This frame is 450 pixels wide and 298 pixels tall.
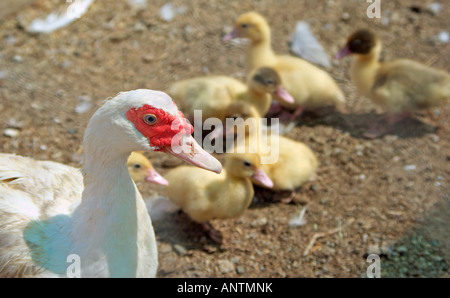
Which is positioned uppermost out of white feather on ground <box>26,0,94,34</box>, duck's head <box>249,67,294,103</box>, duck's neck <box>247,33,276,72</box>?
white feather on ground <box>26,0,94,34</box>

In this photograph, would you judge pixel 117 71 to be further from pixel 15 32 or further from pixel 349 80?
pixel 349 80

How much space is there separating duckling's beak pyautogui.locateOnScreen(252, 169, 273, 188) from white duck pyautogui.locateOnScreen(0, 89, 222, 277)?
1.15 meters

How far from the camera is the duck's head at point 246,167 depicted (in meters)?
3.87

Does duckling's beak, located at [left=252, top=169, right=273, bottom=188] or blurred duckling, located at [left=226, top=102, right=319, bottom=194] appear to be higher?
blurred duckling, located at [left=226, top=102, right=319, bottom=194]

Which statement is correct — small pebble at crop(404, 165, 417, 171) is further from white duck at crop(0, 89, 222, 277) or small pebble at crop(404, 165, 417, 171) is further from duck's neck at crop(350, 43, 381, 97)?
white duck at crop(0, 89, 222, 277)

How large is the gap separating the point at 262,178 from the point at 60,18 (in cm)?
324

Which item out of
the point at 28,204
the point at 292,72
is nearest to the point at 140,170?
the point at 28,204

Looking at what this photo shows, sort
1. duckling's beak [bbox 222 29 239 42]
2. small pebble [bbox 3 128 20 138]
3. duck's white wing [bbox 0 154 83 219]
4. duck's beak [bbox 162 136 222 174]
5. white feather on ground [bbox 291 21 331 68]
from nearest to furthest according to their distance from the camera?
1. duck's beak [bbox 162 136 222 174]
2. duck's white wing [bbox 0 154 83 219]
3. small pebble [bbox 3 128 20 138]
4. duckling's beak [bbox 222 29 239 42]
5. white feather on ground [bbox 291 21 331 68]

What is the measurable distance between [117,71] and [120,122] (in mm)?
2957

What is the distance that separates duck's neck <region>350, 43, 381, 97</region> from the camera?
492 centimetres

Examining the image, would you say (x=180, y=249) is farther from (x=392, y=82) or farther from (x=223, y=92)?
(x=392, y=82)

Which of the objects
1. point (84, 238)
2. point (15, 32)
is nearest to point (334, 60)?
point (15, 32)

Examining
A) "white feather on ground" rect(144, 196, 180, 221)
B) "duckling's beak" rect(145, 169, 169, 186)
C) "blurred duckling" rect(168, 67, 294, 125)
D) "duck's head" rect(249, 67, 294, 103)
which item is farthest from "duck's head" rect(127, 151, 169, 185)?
"duck's head" rect(249, 67, 294, 103)

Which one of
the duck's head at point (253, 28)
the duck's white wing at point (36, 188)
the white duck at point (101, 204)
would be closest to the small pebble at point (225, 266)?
the white duck at point (101, 204)
